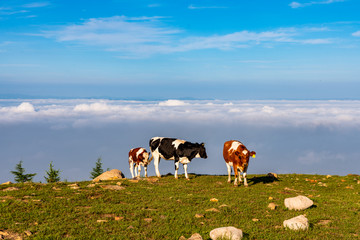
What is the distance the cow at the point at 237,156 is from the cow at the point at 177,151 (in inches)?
89.8

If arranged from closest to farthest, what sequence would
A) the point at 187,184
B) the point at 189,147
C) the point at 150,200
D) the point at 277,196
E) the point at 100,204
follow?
the point at 100,204
the point at 150,200
the point at 277,196
the point at 187,184
the point at 189,147

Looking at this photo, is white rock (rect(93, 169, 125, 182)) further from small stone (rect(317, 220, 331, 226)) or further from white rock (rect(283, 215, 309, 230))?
small stone (rect(317, 220, 331, 226))

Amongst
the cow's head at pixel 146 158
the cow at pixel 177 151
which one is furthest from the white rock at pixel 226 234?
the cow's head at pixel 146 158

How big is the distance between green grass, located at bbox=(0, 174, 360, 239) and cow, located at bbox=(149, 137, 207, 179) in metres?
3.69

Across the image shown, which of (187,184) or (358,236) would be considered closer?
(358,236)

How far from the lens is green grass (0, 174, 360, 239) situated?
1159 centimetres

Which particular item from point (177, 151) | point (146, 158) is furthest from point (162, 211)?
point (146, 158)

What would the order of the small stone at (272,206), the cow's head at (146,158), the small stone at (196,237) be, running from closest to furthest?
the small stone at (196,237), the small stone at (272,206), the cow's head at (146,158)

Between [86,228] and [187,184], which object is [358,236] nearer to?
[86,228]

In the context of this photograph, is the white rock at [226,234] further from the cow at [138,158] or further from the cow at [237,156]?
the cow at [138,158]

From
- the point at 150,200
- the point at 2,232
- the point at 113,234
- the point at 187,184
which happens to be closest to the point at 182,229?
the point at 113,234

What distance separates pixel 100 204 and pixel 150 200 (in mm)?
2555

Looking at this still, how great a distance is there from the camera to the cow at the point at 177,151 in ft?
81.1

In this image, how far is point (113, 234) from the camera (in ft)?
36.7
